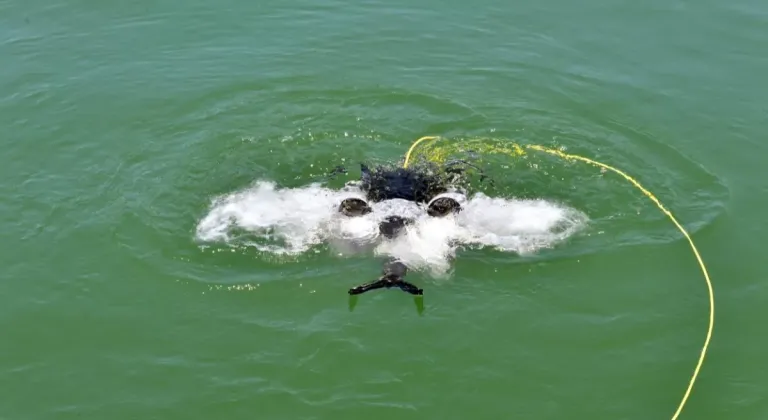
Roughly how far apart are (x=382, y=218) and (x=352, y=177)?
4.93 ft

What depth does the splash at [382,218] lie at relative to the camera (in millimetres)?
11969

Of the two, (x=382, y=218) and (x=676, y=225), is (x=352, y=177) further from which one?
(x=676, y=225)

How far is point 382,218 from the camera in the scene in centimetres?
1226

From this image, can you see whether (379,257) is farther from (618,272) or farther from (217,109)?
(217,109)

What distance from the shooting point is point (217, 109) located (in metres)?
15.4

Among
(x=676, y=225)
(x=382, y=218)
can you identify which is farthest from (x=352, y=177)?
(x=676, y=225)

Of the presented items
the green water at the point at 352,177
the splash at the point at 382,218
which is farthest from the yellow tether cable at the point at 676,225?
the splash at the point at 382,218

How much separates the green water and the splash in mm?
237

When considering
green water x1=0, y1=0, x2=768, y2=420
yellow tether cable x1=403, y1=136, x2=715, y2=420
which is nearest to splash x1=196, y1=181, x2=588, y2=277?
green water x1=0, y1=0, x2=768, y2=420

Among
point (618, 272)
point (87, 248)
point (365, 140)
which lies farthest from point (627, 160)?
point (87, 248)

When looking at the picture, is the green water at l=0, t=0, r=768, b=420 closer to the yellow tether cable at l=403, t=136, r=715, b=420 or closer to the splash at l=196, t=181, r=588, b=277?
the yellow tether cable at l=403, t=136, r=715, b=420

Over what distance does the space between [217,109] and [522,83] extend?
5.92 m

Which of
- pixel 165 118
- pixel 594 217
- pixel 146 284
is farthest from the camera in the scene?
pixel 165 118

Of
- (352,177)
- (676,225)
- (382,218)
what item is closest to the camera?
→ (382,218)
